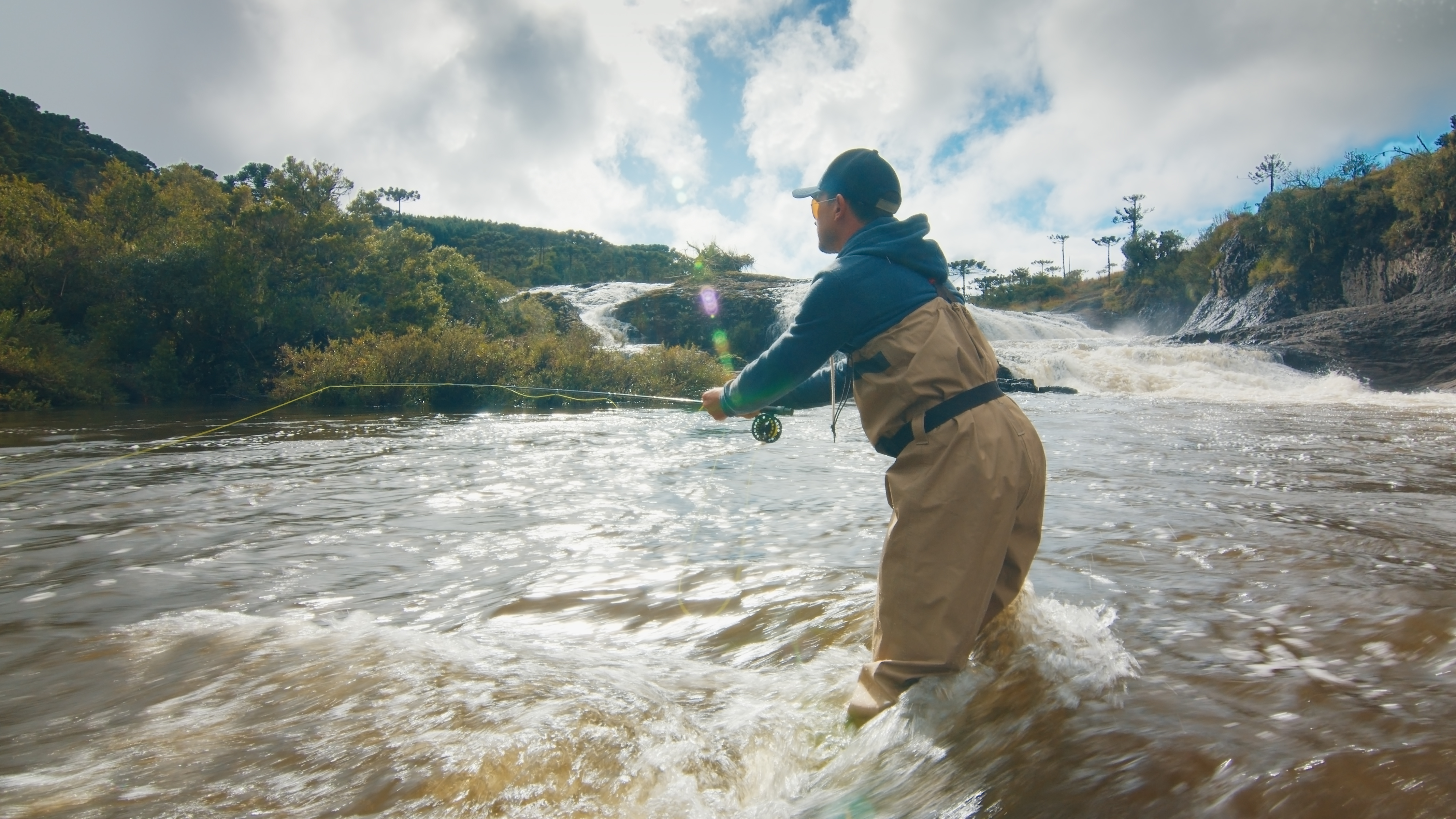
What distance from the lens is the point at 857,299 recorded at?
2361mm

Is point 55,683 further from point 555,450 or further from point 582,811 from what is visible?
point 555,450

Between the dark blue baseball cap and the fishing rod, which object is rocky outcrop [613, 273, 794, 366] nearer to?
the fishing rod

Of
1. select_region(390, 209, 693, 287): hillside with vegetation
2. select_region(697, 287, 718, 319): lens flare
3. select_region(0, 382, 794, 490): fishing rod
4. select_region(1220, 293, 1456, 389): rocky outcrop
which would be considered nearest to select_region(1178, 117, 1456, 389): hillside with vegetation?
select_region(1220, 293, 1456, 389): rocky outcrop

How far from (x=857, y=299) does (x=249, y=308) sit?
2547 cm

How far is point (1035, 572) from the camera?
398 cm

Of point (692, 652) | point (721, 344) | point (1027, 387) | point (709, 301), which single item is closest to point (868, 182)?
point (692, 652)

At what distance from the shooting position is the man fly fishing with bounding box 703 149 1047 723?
2.18 meters

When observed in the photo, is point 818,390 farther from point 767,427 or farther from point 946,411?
point 946,411

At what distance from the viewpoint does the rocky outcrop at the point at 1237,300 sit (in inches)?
1214

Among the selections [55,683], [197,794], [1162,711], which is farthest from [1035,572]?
[55,683]

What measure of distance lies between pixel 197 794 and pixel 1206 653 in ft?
10.1

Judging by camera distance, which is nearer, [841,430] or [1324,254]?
[841,430]

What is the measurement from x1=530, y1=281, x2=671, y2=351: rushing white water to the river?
21033 millimetres

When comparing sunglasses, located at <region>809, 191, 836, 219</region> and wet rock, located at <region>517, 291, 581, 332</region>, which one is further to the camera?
wet rock, located at <region>517, 291, 581, 332</region>
